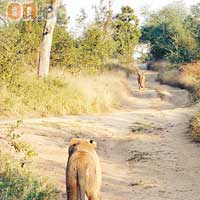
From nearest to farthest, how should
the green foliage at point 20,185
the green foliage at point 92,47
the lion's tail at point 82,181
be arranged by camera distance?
the lion's tail at point 82,181, the green foliage at point 20,185, the green foliage at point 92,47

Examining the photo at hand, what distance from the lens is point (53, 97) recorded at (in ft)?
49.9

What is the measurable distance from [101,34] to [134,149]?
12964 millimetres

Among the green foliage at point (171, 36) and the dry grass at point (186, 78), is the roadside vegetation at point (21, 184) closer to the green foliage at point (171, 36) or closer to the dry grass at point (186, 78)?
the dry grass at point (186, 78)

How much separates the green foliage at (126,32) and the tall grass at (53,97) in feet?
68.2

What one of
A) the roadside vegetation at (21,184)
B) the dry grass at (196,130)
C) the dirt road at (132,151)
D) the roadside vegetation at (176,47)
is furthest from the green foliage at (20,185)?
the roadside vegetation at (176,47)

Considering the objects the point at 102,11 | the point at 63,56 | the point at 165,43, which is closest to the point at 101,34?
the point at 63,56

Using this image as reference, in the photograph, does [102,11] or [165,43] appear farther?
[165,43]

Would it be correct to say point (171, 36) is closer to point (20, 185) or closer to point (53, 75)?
point (53, 75)

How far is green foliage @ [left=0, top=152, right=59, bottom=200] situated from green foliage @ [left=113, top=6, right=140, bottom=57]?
3221cm

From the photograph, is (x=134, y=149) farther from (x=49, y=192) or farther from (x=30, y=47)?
(x=30, y=47)

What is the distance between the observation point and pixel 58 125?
40.5 ft

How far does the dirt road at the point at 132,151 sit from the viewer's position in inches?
287

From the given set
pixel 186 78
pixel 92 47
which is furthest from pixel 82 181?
pixel 186 78

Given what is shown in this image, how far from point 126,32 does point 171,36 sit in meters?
6.86
